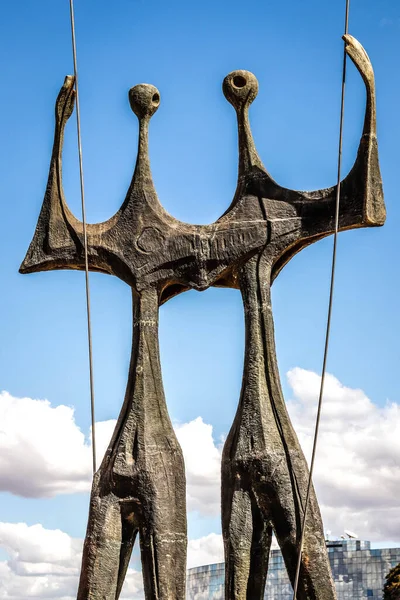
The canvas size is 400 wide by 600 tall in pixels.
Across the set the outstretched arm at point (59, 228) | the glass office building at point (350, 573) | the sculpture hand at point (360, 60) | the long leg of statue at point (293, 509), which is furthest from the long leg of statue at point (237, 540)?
the glass office building at point (350, 573)

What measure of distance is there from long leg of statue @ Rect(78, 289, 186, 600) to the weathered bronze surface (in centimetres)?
1

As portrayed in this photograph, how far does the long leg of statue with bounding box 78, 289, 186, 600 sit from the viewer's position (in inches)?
458

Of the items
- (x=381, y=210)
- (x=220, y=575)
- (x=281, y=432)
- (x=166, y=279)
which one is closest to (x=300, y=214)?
(x=381, y=210)

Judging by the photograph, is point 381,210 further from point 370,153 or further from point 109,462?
point 109,462

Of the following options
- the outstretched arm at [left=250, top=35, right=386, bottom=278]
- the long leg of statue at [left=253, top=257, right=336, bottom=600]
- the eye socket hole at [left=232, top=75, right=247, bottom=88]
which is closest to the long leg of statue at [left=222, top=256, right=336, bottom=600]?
the long leg of statue at [left=253, top=257, right=336, bottom=600]

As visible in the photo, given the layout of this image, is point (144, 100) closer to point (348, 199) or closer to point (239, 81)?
point (239, 81)

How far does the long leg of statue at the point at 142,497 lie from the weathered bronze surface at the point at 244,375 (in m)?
0.01

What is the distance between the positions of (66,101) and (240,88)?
6.75ft

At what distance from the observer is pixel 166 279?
12.4m

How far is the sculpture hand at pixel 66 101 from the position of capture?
42.6 ft

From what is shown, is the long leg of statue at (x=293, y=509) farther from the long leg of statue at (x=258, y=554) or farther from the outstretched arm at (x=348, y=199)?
the outstretched arm at (x=348, y=199)

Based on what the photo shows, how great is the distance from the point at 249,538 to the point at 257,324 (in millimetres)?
2255

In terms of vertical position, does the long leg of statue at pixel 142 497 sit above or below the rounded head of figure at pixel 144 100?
below

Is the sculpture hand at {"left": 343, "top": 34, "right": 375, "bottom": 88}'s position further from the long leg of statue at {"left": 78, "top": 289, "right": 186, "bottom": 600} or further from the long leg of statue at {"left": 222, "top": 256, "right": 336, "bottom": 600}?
the long leg of statue at {"left": 78, "top": 289, "right": 186, "bottom": 600}
